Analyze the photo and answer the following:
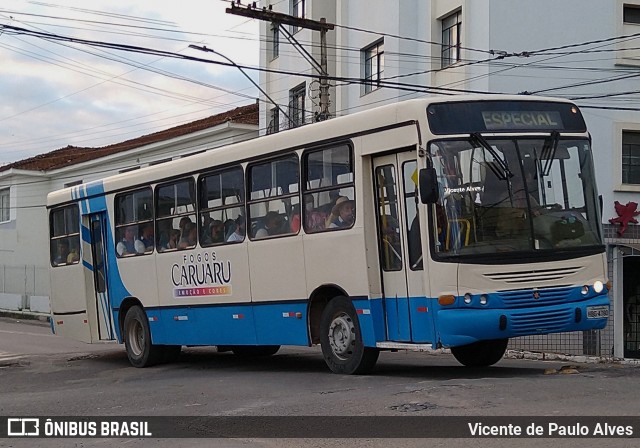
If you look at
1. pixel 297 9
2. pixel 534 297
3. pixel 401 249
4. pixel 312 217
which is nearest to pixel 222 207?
pixel 312 217

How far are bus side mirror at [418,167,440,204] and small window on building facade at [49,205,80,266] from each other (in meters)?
9.93

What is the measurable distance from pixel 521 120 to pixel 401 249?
82.3 inches

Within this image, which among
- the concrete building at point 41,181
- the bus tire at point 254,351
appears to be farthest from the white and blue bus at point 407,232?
the concrete building at point 41,181

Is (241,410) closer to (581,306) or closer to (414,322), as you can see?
(414,322)

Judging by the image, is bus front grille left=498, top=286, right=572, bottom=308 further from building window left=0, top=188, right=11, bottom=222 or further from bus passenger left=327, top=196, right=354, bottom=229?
building window left=0, top=188, right=11, bottom=222

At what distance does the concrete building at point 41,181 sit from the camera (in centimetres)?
3947

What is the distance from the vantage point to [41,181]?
170 ft

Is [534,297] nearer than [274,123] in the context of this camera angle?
Yes

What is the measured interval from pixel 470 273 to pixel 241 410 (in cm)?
300

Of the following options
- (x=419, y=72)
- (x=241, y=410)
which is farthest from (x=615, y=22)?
(x=241, y=410)

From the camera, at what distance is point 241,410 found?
1014 cm

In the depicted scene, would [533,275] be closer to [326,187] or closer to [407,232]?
[407,232]

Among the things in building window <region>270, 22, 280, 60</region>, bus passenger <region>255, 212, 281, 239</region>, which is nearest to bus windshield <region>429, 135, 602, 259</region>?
bus passenger <region>255, 212, 281, 239</region>

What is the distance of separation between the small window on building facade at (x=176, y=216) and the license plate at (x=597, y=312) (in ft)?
21.6
